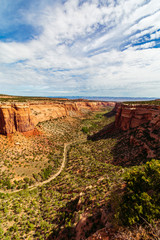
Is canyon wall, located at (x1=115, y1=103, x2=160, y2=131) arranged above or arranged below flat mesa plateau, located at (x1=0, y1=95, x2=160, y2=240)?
above

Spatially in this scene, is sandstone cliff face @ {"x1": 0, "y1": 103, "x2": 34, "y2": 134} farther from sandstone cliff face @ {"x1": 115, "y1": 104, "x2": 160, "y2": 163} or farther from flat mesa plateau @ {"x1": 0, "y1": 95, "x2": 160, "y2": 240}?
sandstone cliff face @ {"x1": 115, "y1": 104, "x2": 160, "y2": 163}

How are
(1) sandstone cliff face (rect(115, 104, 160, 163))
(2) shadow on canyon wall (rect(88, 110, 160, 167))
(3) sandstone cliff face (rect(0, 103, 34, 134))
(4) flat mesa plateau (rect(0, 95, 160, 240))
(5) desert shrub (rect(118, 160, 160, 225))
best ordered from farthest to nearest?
(3) sandstone cliff face (rect(0, 103, 34, 134)) < (1) sandstone cliff face (rect(115, 104, 160, 163)) < (2) shadow on canyon wall (rect(88, 110, 160, 167)) < (4) flat mesa plateau (rect(0, 95, 160, 240)) < (5) desert shrub (rect(118, 160, 160, 225))

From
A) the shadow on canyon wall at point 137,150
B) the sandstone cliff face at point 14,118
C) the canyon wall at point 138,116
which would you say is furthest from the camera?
the sandstone cliff face at point 14,118

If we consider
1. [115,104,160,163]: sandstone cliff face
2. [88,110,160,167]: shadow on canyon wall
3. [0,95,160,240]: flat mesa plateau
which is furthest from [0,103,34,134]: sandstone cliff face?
[115,104,160,163]: sandstone cliff face

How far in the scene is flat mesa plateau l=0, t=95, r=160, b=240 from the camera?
35.6 feet

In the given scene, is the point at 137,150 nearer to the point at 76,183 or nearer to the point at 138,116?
the point at 138,116

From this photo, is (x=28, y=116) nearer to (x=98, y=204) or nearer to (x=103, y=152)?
(x=103, y=152)

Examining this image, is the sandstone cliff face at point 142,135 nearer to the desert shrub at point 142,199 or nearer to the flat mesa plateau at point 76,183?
the flat mesa plateau at point 76,183

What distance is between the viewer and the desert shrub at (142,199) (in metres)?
9.80

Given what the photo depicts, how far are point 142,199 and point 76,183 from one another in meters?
21.2

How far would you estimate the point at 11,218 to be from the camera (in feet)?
62.6

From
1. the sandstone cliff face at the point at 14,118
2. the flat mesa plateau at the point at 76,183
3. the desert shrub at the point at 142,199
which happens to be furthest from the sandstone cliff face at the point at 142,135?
the sandstone cliff face at the point at 14,118

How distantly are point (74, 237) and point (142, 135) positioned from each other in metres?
34.2

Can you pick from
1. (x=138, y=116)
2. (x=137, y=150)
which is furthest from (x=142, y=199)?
(x=138, y=116)
